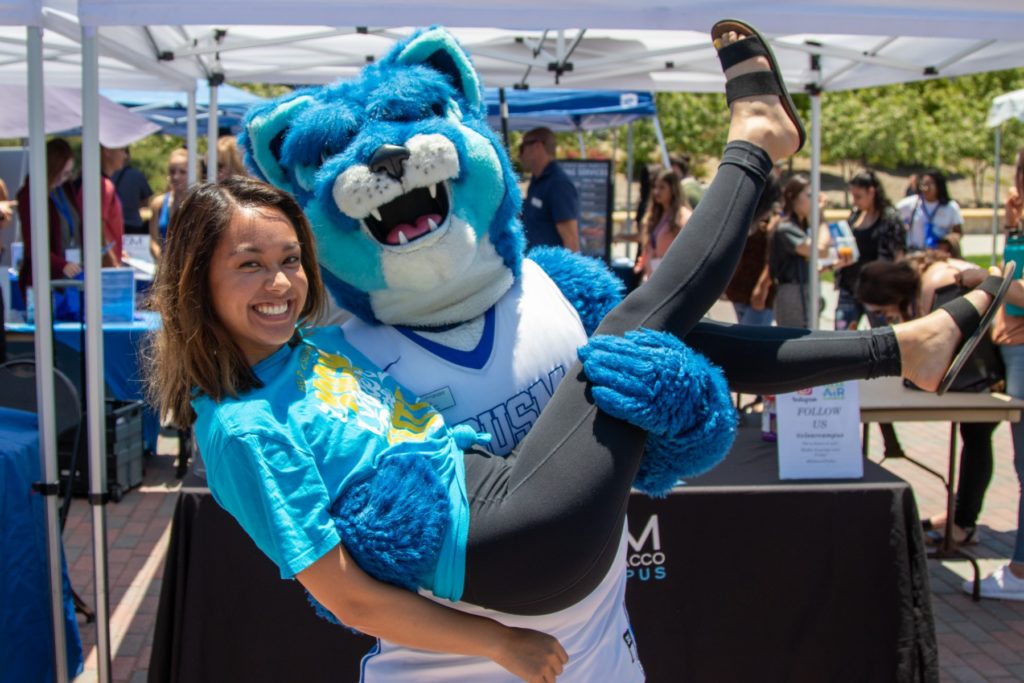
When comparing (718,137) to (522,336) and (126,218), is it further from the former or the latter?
(522,336)

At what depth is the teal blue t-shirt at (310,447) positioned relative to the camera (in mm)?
1299

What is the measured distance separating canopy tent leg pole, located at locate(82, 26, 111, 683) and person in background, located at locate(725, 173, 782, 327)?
4.67 meters

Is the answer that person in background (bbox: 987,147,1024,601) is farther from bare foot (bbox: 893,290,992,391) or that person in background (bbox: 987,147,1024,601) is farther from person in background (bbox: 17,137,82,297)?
person in background (bbox: 17,137,82,297)

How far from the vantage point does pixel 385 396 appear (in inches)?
59.4

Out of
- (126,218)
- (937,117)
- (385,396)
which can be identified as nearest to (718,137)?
(937,117)

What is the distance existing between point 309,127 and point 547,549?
2.78 feet

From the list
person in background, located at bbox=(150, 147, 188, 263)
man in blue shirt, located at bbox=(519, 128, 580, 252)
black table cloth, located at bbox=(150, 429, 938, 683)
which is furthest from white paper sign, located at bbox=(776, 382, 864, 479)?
person in background, located at bbox=(150, 147, 188, 263)

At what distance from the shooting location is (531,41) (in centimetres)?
539

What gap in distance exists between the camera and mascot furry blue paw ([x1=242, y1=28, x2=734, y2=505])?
5.35 feet

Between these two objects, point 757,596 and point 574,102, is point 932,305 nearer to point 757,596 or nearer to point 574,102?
point 757,596

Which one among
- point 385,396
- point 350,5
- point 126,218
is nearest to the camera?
point 385,396

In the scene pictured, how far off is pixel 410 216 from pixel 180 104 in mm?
9303

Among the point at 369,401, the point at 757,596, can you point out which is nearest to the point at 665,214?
the point at 757,596

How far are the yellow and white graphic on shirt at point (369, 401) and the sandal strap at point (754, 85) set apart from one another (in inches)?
31.0
